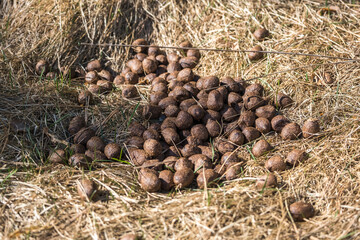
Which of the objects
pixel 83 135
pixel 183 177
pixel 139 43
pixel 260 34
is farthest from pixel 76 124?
pixel 260 34

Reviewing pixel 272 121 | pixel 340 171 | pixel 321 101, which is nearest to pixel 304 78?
pixel 321 101

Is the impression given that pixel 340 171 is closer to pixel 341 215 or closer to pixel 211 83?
pixel 341 215

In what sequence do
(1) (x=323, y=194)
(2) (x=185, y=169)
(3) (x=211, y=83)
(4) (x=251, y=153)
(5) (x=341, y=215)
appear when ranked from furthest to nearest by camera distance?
(3) (x=211, y=83) < (4) (x=251, y=153) < (2) (x=185, y=169) < (1) (x=323, y=194) < (5) (x=341, y=215)

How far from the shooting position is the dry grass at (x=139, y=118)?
9.09 ft

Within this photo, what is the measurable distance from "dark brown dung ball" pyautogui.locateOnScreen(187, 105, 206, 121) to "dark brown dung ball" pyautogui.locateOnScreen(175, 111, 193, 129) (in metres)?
0.05

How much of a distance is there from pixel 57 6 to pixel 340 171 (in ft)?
13.0

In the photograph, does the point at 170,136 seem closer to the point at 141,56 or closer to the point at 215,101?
the point at 215,101

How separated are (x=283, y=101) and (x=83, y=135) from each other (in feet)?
7.04

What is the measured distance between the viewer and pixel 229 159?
355 cm

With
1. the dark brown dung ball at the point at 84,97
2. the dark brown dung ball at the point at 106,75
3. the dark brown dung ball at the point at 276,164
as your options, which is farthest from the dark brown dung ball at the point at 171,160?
the dark brown dung ball at the point at 106,75

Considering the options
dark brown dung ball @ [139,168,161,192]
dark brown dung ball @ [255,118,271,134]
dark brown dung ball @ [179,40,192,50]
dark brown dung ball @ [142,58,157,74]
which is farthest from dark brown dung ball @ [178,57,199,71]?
dark brown dung ball @ [139,168,161,192]

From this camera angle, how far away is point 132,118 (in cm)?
410

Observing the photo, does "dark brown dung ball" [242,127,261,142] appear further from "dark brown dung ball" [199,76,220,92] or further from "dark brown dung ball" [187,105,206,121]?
"dark brown dung ball" [199,76,220,92]

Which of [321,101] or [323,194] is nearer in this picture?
[323,194]
